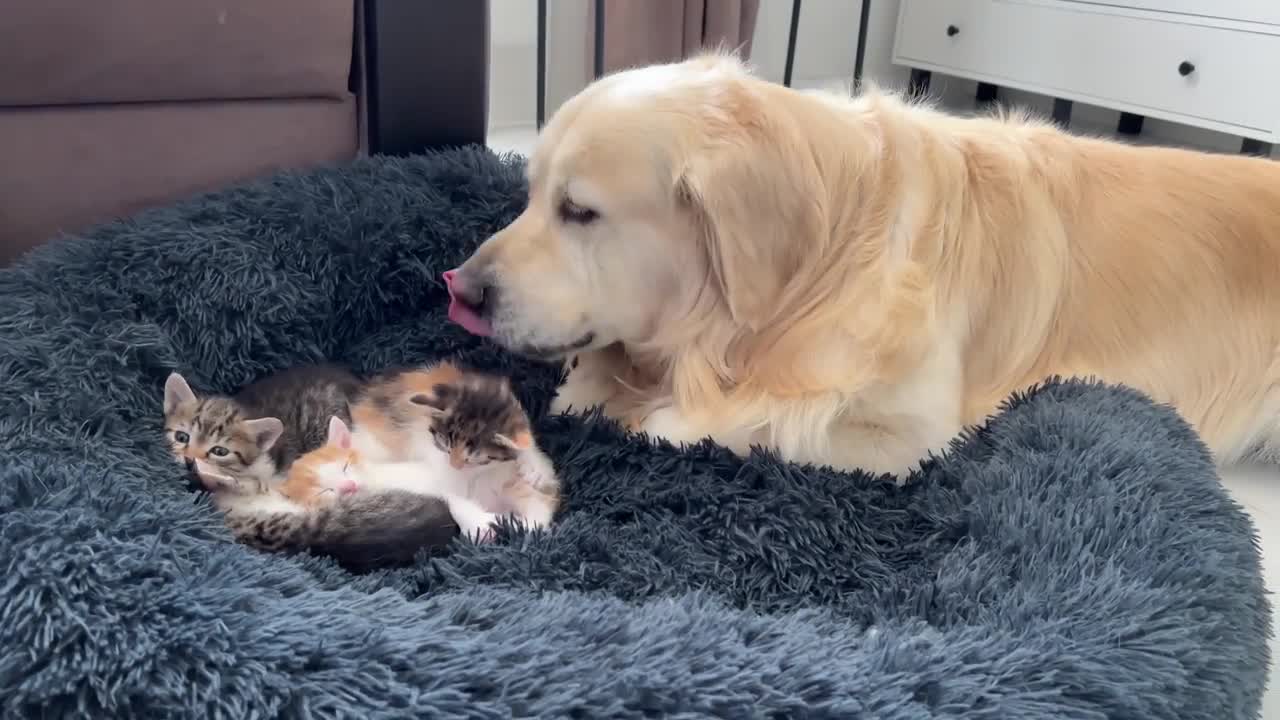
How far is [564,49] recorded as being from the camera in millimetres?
3109

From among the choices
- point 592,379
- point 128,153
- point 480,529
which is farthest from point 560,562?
point 128,153

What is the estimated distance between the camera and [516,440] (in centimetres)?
112

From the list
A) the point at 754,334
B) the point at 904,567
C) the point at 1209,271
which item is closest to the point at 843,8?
the point at 1209,271

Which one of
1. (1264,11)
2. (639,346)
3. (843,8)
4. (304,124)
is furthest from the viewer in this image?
(843,8)

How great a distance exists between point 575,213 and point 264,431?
1.37 ft

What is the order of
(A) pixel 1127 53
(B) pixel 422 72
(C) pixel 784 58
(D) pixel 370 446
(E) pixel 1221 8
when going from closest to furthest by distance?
1. (D) pixel 370 446
2. (B) pixel 422 72
3. (E) pixel 1221 8
4. (A) pixel 1127 53
5. (C) pixel 784 58

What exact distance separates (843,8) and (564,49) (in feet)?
3.90

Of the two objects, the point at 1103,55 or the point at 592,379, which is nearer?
the point at 592,379

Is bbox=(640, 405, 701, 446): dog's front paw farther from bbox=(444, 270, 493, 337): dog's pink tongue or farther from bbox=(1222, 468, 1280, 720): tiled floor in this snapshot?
bbox=(1222, 468, 1280, 720): tiled floor

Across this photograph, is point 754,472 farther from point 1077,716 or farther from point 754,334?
point 1077,716

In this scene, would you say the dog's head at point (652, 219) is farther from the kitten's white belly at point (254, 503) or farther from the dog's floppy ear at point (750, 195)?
the kitten's white belly at point (254, 503)

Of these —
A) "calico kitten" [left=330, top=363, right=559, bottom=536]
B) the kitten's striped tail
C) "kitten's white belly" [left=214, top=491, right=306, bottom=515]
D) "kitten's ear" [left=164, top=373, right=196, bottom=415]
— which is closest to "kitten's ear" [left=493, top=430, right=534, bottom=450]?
"calico kitten" [left=330, top=363, right=559, bottom=536]

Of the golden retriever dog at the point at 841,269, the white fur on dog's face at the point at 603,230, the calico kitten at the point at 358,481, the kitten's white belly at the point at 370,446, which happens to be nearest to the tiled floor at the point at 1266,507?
the golden retriever dog at the point at 841,269

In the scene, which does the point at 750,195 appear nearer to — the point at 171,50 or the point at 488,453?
the point at 488,453
